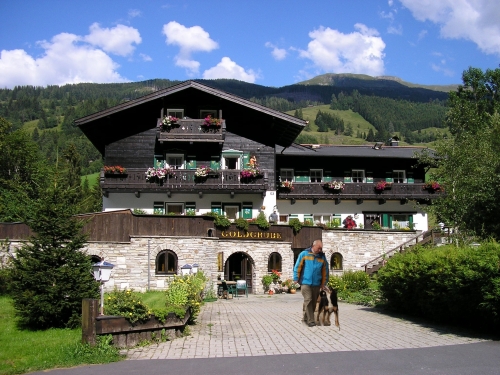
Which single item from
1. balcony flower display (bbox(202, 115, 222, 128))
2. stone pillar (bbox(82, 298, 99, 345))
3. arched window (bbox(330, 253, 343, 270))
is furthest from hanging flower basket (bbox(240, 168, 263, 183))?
stone pillar (bbox(82, 298, 99, 345))

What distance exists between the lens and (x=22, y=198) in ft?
95.1

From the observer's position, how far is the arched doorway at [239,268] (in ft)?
90.5

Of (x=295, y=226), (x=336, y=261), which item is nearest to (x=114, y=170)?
(x=295, y=226)

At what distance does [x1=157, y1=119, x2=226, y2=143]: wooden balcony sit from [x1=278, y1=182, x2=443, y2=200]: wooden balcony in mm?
5445

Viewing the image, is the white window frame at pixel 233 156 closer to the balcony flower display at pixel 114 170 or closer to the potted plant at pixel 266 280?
the balcony flower display at pixel 114 170

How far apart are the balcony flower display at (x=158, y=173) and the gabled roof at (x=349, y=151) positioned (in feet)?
24.9

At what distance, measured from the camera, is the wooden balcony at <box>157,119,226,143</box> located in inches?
1219

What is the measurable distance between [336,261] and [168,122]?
12.1 m

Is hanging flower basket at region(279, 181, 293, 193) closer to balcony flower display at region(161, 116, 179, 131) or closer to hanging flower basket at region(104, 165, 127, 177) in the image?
balcony flower display at region(161, 116, 179, 131)

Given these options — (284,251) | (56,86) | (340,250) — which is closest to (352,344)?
(284,251)

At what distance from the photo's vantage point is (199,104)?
32.5 m

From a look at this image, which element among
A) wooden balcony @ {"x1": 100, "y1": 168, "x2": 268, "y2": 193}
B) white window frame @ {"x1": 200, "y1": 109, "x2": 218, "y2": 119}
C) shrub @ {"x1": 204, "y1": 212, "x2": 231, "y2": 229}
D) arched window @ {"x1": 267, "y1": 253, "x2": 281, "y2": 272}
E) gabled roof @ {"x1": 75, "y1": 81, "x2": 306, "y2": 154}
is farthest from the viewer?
white window frame @ {"x1": 200, "y1": 109, "x2": 218, "y2": 119}

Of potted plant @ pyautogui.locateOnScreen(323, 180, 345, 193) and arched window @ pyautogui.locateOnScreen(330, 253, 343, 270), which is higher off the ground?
potted plant @ pyautogui.locateOnScreen(323, 180, 345, 193)

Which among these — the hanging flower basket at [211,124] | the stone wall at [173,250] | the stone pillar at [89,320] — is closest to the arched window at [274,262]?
the stone wall at [173,250]
